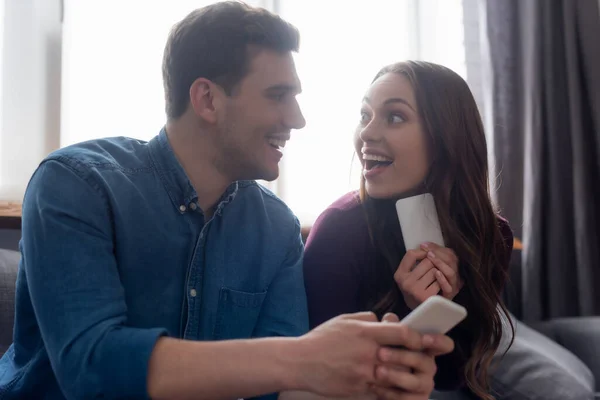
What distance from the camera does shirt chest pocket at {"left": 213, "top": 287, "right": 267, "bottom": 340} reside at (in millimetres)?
1091

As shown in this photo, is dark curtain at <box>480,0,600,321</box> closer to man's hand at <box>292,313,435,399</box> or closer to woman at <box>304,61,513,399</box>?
woman at <box>304,61,513,399</box>

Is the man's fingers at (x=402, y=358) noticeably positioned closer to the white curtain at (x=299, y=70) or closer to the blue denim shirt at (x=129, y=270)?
the blue denim shirt at (x=129, y=270)

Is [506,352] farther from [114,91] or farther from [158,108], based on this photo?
[114,91]

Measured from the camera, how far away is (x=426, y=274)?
1092mm

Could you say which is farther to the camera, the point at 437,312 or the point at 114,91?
the point at 114,91

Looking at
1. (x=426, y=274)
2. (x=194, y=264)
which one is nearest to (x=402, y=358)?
(x=426, y=274)

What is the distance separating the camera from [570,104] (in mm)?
2119

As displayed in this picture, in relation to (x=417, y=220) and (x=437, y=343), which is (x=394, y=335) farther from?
(x=417, y=220)

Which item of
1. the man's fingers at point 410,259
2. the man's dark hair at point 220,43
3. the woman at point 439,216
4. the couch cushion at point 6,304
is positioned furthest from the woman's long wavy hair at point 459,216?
the couch cushion at point 6,304

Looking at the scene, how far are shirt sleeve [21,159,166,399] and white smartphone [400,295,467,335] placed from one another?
37cm

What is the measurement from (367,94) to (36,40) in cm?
118

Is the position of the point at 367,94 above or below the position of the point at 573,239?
above

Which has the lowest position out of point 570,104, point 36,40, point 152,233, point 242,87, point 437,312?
point 437,312

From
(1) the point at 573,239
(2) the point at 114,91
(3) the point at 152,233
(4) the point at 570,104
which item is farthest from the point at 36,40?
(1) the point at 573,239
